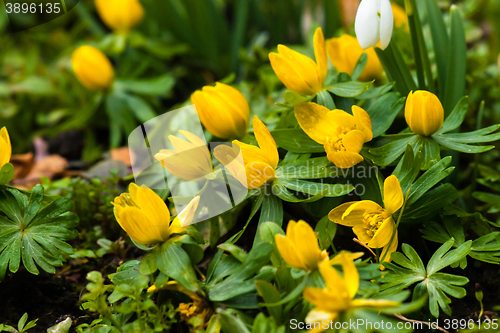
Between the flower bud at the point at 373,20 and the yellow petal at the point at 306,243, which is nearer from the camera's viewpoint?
the yellow petal at the point at 306,243

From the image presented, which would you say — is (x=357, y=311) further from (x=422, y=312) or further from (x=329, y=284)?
(x=422, y=312)

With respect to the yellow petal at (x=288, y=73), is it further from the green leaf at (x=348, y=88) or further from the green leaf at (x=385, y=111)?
the green leaf at (x=385, y=111)

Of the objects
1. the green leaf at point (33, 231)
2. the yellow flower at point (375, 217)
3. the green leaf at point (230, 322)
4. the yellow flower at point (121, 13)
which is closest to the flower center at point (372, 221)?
the yellow flower at point (375, 217)

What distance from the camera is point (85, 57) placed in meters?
1.70

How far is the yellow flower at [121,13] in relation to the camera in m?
1.96

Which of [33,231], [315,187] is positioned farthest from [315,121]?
[33,231]

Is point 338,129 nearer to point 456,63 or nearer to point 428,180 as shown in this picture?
point 428,180

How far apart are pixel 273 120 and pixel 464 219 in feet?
1.91

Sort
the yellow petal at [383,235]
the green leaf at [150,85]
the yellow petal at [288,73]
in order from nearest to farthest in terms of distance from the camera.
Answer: the yellow petal at [383,235] < the yellow petal at [288,73] < the green leaf at [150,85]

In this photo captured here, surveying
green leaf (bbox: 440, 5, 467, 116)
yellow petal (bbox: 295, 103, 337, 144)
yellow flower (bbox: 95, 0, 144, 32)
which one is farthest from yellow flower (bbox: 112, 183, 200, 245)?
yellow flower (bbox: 95, 0, 144, 32)

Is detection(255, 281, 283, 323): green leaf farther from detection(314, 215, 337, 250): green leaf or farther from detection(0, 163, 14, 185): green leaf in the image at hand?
detection(0, 163, 14, 185): green leaf

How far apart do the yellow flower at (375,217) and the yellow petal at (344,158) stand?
0.09 metres

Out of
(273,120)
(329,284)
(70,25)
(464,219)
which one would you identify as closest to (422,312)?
(464,219)

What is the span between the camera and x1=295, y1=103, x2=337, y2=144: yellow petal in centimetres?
90
